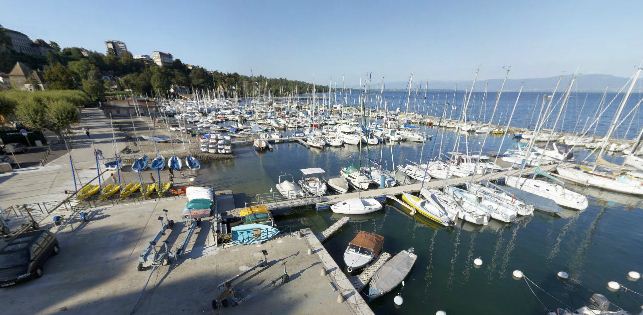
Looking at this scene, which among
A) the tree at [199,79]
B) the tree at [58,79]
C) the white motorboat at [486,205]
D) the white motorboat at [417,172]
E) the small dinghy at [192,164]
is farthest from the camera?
the tree at [199,79]

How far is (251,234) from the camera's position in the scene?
21.1m

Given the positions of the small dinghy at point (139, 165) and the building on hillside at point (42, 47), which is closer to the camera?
the small dinghy at point (139, 165)

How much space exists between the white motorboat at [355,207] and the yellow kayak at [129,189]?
2287 centimetres

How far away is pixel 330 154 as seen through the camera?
56.6m

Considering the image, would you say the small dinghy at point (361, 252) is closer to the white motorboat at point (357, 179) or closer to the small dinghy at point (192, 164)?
the white motorboat at point (357, 179)

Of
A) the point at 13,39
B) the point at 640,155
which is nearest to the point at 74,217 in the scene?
the point at 640,155

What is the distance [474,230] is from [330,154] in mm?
32636

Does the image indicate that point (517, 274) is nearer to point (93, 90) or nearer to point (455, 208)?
point (455, 208)

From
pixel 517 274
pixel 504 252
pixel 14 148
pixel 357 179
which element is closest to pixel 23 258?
pixel 357 179

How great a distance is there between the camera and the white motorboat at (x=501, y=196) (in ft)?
100

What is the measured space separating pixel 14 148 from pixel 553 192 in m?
79.2

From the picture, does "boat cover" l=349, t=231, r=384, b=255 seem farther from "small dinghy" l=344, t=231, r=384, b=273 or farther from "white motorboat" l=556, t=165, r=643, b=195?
"white motorboat" l=556, t=165, r=643, b=195

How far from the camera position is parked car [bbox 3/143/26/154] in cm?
4166

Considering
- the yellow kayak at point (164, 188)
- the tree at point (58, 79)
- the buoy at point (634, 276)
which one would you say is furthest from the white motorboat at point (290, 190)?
the tree at point (58, 79)
